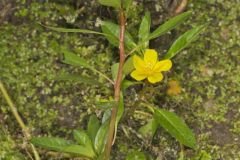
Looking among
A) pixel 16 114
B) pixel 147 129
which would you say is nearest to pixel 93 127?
pixel 147 129

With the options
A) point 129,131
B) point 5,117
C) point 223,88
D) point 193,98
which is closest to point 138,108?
point 129,131

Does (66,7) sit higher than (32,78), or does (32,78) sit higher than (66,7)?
(66,7)

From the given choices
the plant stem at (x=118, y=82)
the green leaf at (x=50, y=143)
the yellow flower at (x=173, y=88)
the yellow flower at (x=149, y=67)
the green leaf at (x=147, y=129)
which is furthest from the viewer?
the yellow flower at (x=173, y=88)

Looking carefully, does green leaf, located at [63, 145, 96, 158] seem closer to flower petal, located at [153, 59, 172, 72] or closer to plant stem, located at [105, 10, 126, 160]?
plant stem, located at [105, 10, 126, 160]

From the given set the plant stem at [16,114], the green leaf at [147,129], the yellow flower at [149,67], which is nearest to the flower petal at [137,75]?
the yellow flower at [149,67]

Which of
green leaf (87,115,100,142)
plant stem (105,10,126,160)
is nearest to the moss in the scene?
green leaf (87,115,100,142)

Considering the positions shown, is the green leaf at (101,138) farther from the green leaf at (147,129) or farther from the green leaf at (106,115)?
the green leaf at (147,129)

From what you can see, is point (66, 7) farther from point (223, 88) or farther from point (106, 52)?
point (223, 88)
